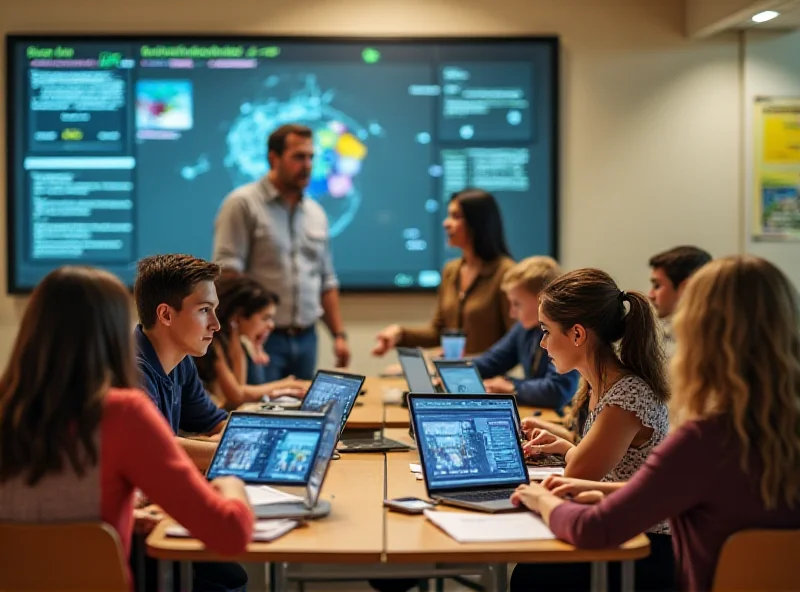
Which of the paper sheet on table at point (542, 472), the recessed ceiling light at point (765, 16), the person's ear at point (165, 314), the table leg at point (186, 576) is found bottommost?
the table leg at point (186, 576)

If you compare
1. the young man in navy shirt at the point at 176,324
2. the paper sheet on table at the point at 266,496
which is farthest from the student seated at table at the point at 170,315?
the paper sheet on table at the point at 266,496

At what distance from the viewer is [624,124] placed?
18.3ft

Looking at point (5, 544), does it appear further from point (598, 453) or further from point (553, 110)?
point (553, 110)

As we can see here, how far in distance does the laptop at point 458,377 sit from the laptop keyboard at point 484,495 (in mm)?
1168

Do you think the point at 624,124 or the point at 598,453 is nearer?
the point at 598,453

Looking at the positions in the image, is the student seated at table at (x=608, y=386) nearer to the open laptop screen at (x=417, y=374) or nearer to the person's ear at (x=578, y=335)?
the person's ear at (x=578, y=335)

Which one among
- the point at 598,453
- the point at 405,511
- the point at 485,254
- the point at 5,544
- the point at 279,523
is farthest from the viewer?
the point at 485,254

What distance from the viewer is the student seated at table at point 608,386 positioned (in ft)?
7.97

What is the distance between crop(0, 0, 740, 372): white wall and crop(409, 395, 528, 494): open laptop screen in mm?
3117

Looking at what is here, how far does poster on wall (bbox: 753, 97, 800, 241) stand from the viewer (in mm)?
5520

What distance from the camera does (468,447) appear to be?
2412mm

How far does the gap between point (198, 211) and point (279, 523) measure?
3.59 metres

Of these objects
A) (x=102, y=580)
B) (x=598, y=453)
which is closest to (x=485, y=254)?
(x=598, y=453)

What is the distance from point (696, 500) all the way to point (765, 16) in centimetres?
383
